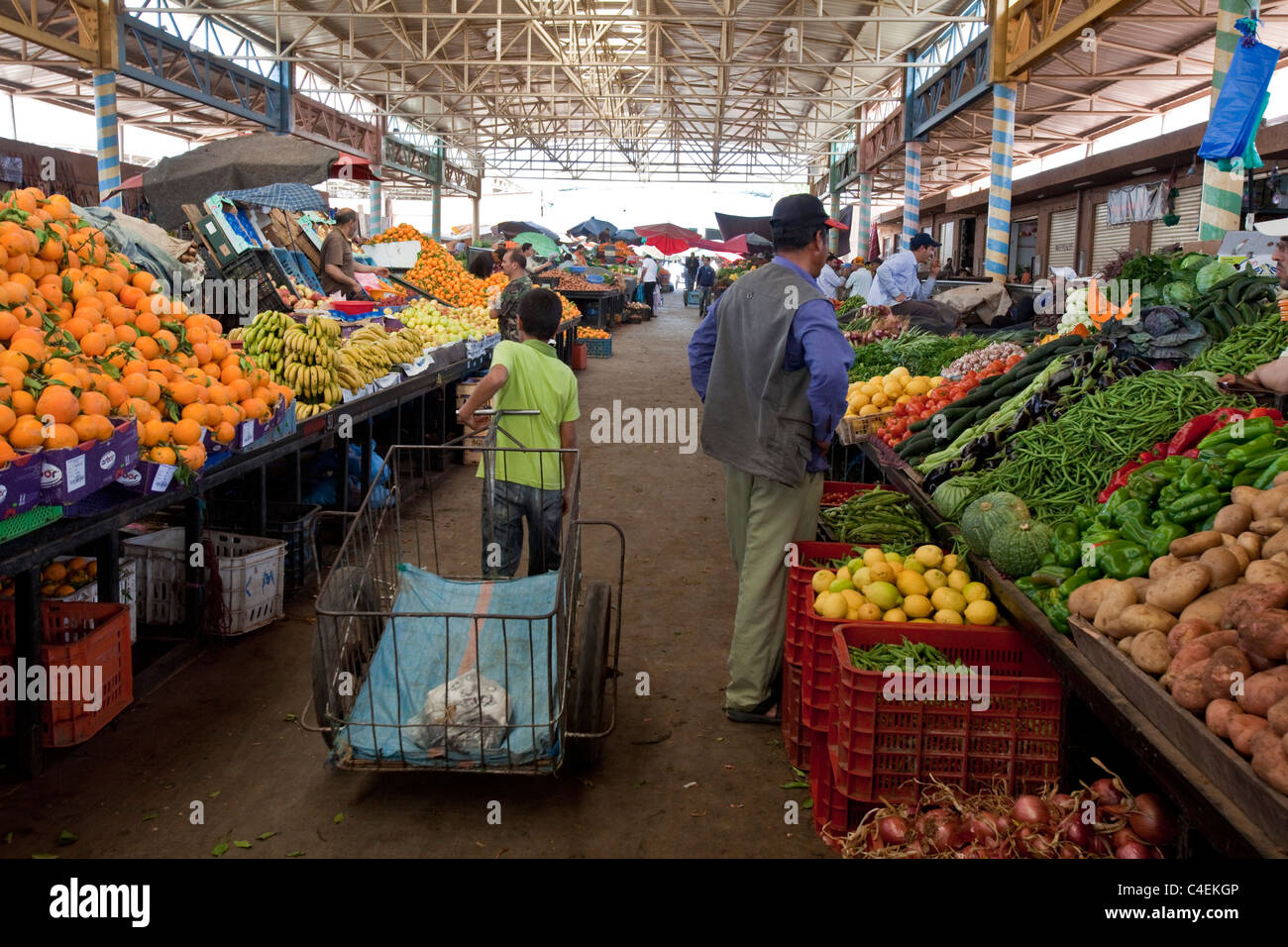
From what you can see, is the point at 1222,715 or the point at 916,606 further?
the point at 916,606

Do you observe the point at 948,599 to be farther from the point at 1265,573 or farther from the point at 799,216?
the point at 799,216

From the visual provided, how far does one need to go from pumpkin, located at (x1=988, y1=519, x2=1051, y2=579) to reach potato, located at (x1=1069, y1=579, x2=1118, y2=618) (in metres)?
0.47

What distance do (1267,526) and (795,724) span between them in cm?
169

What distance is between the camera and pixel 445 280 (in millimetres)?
12992

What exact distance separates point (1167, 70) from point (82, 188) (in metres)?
18.7

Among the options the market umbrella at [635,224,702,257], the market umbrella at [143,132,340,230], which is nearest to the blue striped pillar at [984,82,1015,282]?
the market umbrella at [143,132,340,230]

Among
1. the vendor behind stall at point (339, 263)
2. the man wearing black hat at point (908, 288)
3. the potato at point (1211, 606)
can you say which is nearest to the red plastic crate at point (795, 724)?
the potato at point (1211, 606)

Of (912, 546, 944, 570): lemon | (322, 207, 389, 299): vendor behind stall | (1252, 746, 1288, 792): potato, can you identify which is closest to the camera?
(1252, 746, 1288, 792): potato

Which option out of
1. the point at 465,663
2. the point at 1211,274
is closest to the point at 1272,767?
the point at 465,663

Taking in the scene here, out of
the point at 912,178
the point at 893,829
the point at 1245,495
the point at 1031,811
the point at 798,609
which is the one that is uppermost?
the point at 912,178

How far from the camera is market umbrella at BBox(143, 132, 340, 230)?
9492 millimetres

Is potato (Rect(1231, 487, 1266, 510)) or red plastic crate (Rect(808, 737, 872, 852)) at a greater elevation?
potato (Rect(1231, 487, 1266, 510))

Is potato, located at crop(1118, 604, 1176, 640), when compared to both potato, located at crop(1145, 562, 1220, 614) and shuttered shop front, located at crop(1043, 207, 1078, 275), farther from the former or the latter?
shuttered shop front, located at crop(1043, 207, 1078, 275)

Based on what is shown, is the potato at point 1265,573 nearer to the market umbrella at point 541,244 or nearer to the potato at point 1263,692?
the potato at point 1263,692
